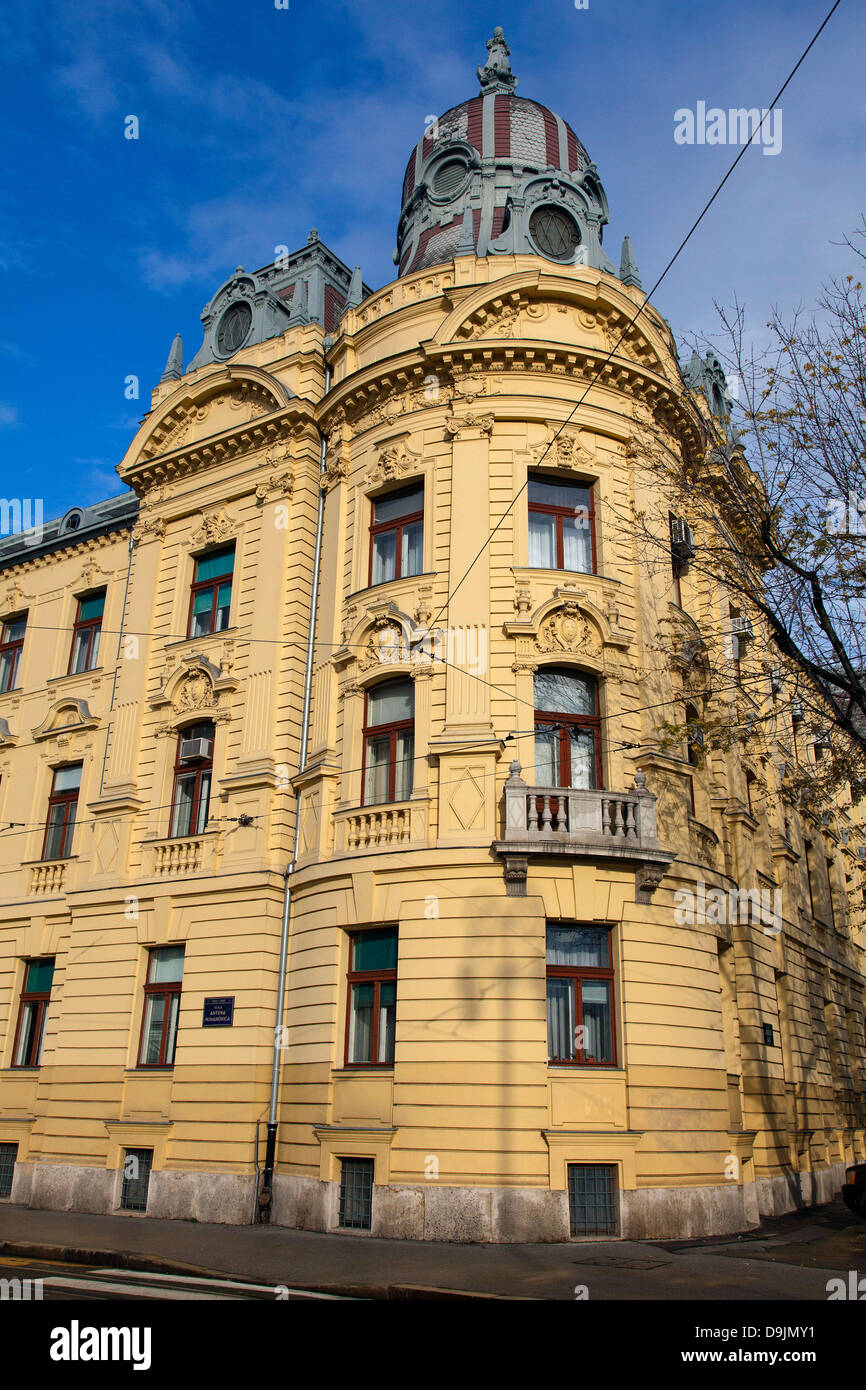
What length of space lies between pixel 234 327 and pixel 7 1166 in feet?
66.0

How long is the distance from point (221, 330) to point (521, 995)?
60.2 ft

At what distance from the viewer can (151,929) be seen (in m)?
22.1

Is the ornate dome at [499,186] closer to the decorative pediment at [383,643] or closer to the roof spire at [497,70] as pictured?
the roof spire at [497,70]

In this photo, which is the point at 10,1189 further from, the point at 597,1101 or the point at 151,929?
the point at 597,1101

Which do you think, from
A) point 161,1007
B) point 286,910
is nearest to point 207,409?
point 286,910

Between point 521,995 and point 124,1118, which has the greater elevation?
point 521,995

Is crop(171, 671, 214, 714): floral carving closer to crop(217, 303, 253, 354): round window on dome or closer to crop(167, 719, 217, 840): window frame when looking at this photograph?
crop(167, 719, 217, 840): window frame

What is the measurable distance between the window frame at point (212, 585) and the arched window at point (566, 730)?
25.9 ft

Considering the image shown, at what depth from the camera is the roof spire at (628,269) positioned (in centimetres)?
2384

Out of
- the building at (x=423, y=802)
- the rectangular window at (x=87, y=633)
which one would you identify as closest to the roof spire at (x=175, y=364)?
the building at (x=423, y=802)

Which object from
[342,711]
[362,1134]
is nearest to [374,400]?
[342,711]

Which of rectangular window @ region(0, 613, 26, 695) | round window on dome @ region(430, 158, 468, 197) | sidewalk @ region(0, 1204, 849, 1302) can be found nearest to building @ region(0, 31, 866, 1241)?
round window on dome @ region(430, 158, 468, 197)

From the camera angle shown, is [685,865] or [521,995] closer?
[521,995]
